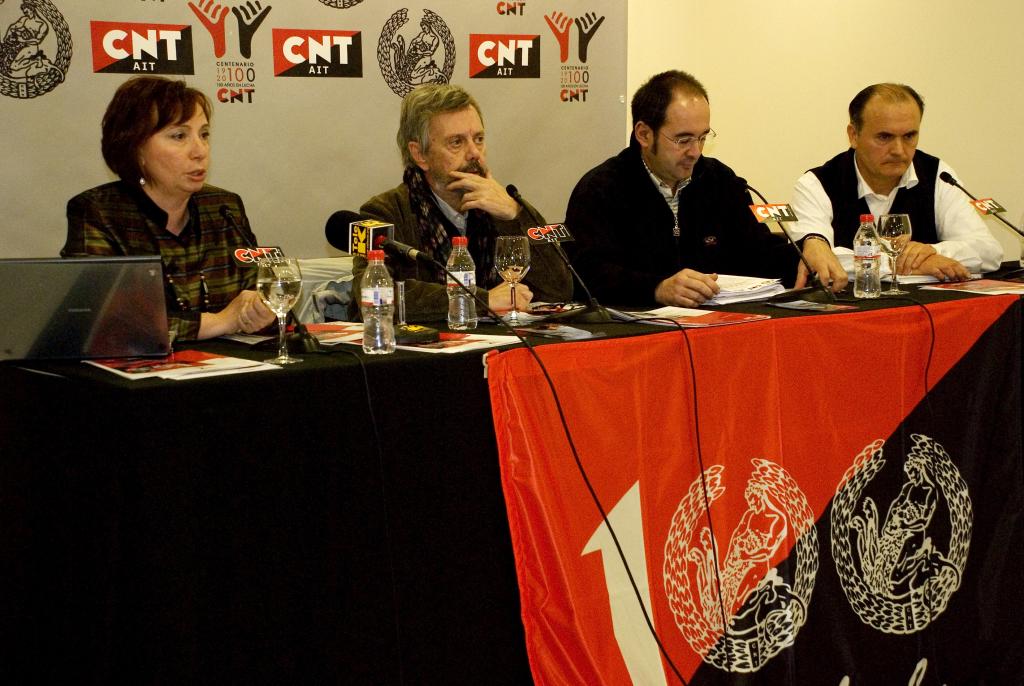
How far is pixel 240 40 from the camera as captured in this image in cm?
341

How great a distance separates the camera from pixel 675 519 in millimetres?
1975

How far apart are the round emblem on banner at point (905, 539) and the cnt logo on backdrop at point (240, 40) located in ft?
7.62

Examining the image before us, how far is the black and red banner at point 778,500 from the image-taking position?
1.84 metres

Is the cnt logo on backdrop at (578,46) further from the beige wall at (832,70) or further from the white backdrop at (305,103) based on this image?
the beige wall at (832,70)

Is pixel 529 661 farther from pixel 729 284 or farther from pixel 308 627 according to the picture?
pixel 729 284

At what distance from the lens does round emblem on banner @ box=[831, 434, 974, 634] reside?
2199 millimetres

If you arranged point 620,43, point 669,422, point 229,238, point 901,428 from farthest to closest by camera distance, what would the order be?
point 620,43 < point 229,238 < point 901,428 < point 669,422

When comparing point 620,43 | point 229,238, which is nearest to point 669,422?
point 229,238

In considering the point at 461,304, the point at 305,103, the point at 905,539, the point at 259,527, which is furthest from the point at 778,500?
the point at 305,103

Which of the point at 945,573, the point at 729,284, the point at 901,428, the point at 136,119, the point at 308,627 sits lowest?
the point at 945,573

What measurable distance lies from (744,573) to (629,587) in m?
0.29

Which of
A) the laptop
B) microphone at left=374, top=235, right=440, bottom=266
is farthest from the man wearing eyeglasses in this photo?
the laptop

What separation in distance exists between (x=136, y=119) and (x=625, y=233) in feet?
4.46

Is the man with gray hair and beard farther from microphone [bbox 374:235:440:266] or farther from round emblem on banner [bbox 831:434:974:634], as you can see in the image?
round emblem on banner [bbox 831:434:974:634]
